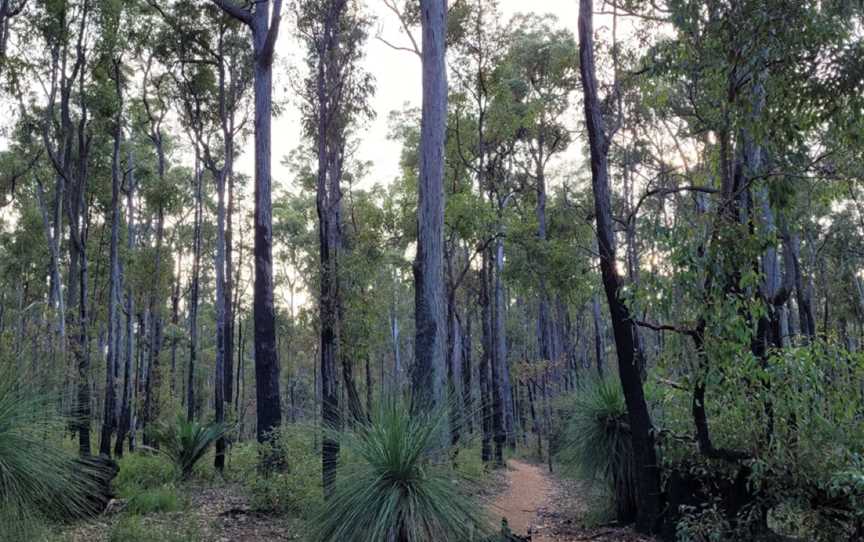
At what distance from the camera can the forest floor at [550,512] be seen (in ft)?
22.0

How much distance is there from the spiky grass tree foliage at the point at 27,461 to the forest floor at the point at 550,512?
303 centimetres

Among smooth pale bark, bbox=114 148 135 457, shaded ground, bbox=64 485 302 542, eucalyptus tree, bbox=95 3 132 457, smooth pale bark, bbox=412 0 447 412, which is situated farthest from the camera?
smooth pale bark, bbox=114 148 135 457

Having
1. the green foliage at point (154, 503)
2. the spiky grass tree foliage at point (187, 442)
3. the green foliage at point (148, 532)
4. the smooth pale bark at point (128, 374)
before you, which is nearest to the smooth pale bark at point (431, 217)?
the green foliage at point (148, 532)

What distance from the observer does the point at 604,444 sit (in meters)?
7.24

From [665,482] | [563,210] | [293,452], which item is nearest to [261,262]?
[293,452]

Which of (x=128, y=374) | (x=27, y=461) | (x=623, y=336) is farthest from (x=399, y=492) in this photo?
(x=128, y=374)

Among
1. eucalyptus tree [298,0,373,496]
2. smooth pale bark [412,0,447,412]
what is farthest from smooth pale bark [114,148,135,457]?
smooth pale bark [412,0,447,412]

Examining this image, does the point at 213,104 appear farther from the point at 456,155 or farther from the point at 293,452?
the point at 293,452

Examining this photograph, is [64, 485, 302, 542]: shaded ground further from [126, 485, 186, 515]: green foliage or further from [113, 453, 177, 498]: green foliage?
[113, 453, 177, 498]: green foliage

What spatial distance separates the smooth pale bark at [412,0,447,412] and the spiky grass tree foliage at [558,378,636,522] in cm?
194

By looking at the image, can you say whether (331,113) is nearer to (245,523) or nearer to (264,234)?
(264,234)

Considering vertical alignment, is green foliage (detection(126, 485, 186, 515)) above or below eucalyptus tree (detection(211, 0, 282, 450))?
below

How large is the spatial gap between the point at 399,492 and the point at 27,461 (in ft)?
7.97

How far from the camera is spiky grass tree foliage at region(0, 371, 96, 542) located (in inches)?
153
